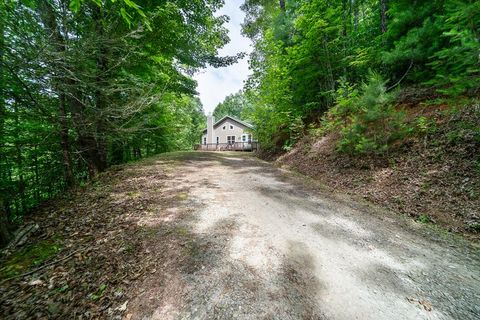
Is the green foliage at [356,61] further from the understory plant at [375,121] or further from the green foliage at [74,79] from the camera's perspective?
the green foliage at [74,79]

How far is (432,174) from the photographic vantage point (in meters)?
3.99

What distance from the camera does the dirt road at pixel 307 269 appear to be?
5.66ft

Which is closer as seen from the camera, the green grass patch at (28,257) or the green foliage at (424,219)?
the green grass patch at (28,257)

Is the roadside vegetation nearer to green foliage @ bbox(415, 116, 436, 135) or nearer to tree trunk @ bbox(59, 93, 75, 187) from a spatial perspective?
green foliage @ bbox(415, 116, 436, 135)

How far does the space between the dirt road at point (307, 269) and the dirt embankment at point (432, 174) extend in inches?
20.6

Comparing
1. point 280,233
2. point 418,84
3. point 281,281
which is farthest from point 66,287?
point 418,84

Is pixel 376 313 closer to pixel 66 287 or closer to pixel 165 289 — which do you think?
pixel 165 289

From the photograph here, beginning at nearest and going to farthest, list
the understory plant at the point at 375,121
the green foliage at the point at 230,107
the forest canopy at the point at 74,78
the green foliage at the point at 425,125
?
the forest canopy at the point at 74,78 < the green foliage at the point at 425,125 < the understory plant at the point at 375,121 < the green foliage at the point at 230,107

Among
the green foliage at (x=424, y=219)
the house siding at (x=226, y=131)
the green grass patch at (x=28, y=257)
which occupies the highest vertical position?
the house siding at (x=226, y=131)

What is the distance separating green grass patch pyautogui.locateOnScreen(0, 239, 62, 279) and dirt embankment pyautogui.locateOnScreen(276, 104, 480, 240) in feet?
18.2

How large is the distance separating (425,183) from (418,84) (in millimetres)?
4031

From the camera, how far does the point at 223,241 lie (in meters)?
2.66

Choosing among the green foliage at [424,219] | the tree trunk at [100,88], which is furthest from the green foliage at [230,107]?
the green foliage at [424,219]

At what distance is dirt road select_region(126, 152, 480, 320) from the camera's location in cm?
172
